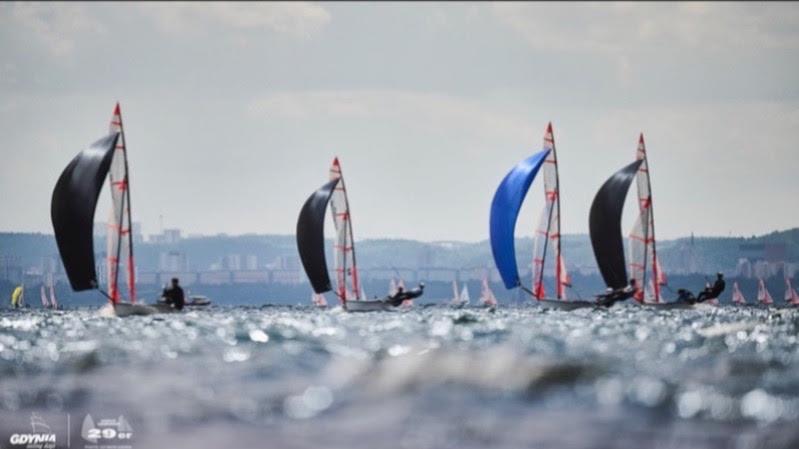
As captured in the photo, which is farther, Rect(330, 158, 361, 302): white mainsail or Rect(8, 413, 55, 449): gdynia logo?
Rect(330, 158, 361, 302): white mainsail

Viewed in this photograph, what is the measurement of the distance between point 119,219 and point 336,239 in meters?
20.5

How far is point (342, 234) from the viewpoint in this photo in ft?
233

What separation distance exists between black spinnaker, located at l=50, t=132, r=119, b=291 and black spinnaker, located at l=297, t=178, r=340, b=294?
21401mm

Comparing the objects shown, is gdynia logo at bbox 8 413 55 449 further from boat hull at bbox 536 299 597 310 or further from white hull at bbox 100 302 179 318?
boat hull at bbox 536 299 597 310

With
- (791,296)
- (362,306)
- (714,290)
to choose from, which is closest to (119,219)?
(362,306)

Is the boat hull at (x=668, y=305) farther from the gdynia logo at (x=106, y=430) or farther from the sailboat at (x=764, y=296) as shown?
the sailboat at (x=764, y=296)

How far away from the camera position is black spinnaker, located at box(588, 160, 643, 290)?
6525 cm

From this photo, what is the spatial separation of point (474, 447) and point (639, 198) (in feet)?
175

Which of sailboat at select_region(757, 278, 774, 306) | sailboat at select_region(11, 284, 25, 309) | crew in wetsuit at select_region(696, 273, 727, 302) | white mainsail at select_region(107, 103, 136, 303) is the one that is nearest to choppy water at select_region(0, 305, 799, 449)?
white mainsail at select_region(107, 103, 136, 303)

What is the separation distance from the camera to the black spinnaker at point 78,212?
1855 inches

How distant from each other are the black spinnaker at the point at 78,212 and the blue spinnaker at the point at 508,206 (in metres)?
19.9

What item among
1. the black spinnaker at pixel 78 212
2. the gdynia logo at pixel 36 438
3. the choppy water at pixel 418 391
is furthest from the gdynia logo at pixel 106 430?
the black spinnaker at pixel 78 212

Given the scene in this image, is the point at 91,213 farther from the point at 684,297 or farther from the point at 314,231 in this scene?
the point at 684,297

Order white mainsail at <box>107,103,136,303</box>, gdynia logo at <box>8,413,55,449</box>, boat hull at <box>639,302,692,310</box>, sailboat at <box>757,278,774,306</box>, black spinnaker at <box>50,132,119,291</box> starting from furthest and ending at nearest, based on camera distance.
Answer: sailboat at <box>757,278,774,306</box> → boat hull at <box>639,302,692,310</box> → white mainsail at <box>107,103,136,303</box> → black spinnaker at <box>50,132,119,291</box> → gdynia logo at <box>8,413,55,449</box>
